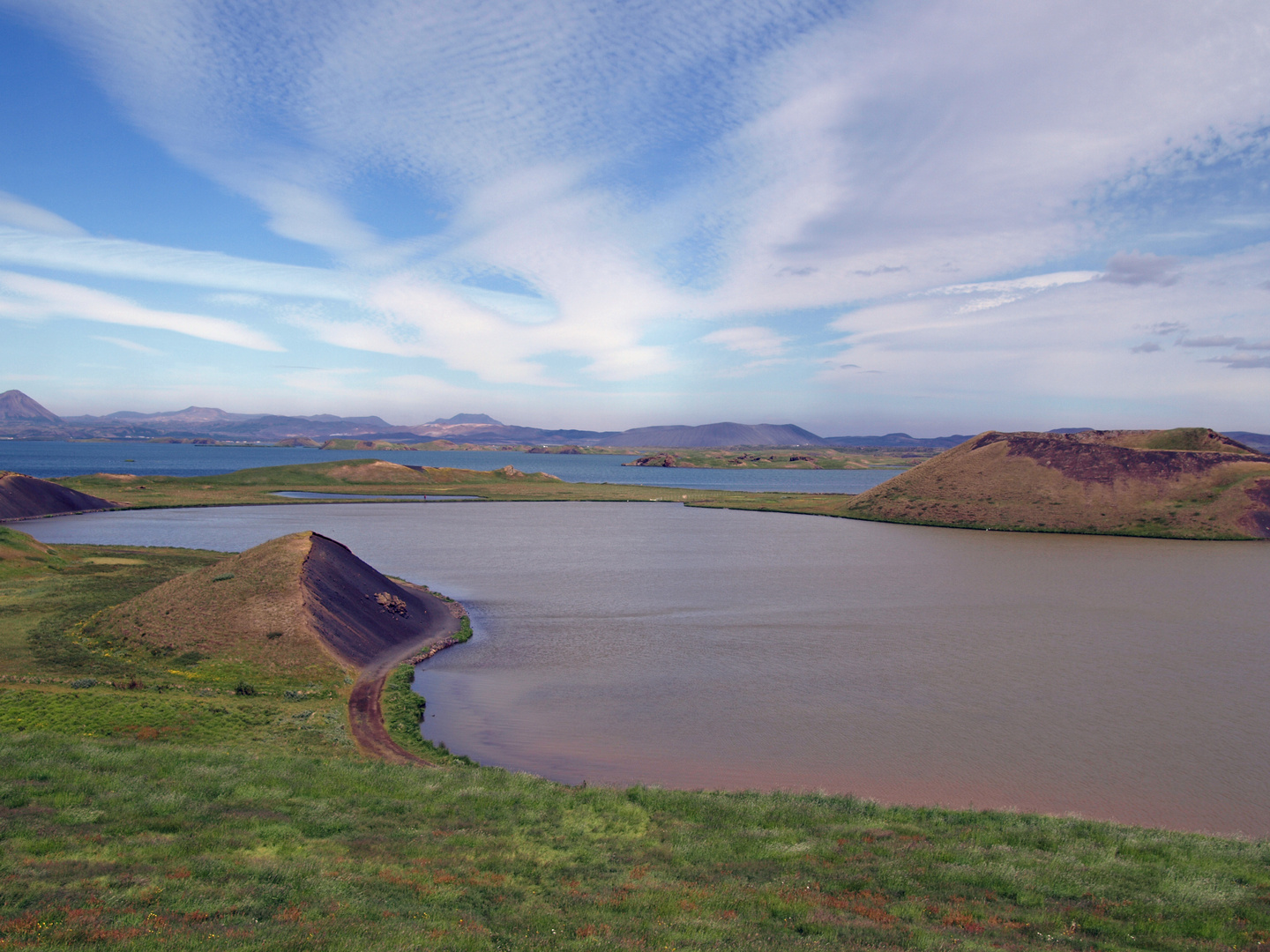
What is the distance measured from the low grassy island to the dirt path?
0.39m

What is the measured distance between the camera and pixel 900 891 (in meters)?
13.6

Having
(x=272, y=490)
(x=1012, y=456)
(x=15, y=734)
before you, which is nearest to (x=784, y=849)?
(x=15, y=734)

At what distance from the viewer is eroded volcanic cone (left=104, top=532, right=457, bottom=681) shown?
32.8 metres

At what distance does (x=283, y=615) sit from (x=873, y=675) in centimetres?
3012

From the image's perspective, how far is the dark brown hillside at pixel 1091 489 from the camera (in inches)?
3853

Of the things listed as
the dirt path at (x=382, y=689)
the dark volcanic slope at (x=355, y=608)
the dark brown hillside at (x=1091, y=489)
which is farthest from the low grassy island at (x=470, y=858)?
the dark brown hillside at (x=1091, y=489)

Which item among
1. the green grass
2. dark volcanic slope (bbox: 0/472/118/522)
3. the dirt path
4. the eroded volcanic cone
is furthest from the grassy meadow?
the green grass

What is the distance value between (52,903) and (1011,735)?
96.0 feet

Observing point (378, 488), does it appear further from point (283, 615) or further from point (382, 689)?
point (382, 689)

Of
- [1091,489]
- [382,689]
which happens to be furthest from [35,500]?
[1091,489]

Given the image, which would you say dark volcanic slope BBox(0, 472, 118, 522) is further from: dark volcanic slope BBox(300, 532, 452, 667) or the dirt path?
the dirt path

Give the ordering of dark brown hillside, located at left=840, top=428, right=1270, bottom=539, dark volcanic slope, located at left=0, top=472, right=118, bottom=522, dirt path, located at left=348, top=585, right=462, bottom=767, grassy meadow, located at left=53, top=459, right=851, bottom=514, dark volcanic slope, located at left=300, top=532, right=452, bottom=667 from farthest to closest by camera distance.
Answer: grassy meadow, located at left=53, top=459, right=851, bottom=514
dark brown hillside, located at left=840, top=428, right=1270, bottom=539
dark volcanic slope, located at left=0, top=472, right=118, bottom=522
dark volcanic slope, located at left=300, top=532, right=452, bottom=667
dirt path, located at left=348, top=585, right=462, bottom=767

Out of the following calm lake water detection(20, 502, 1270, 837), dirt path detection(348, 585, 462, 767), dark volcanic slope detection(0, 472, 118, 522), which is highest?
dark volcanic slope detection(0, 472, 118, 522)

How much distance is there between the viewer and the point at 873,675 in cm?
3381
